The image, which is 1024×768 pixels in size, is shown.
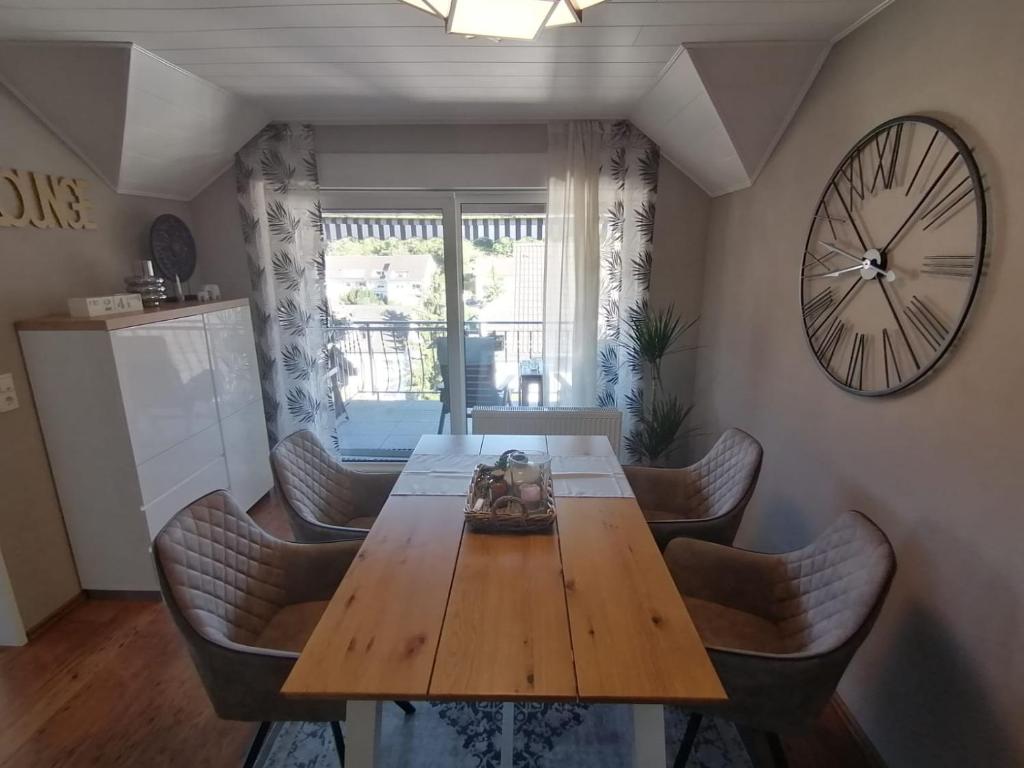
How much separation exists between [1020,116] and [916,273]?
0.42 meters

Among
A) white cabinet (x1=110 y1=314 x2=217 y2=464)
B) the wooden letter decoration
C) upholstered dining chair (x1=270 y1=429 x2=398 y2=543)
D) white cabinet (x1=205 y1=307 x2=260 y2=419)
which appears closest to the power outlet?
white cabinet (x1=110 y1=314 x2=217 y2=464)

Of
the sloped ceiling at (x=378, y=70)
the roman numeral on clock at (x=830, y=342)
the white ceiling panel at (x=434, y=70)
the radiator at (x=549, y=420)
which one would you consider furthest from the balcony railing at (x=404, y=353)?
the roman numeral on clock at (x=830, y=342)

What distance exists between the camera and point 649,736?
104 cm

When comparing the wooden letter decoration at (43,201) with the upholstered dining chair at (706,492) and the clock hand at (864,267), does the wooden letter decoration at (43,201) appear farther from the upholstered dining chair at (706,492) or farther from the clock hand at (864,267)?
the clock hand at (864,267)

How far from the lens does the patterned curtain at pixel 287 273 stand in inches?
116

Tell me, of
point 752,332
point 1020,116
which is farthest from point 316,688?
point 752,332

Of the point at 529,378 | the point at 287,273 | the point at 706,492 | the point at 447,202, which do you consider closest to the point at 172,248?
Answer: the point at 287,273

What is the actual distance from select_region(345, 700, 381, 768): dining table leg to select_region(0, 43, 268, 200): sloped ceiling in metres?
2.50

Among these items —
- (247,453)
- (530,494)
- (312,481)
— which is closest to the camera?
(530,494)

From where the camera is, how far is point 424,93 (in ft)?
8.00

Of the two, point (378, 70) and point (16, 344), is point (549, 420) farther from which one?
point (16, 344)

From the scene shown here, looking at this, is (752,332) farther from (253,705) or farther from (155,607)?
(155,607)

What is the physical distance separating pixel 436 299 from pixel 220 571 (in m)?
2.28

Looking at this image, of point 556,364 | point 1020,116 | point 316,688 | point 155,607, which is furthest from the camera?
point 556,364
